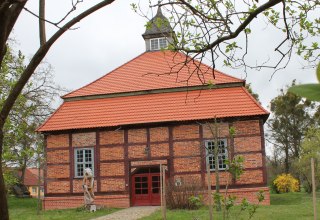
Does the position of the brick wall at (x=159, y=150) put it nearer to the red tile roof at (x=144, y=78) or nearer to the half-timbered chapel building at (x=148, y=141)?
the half-timbered chapel building at (x=148, y=141)

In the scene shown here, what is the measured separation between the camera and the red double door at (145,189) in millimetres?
20922

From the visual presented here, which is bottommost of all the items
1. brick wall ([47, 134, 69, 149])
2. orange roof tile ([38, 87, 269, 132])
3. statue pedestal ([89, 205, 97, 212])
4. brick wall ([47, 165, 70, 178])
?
statue pedestal ([89, 205, 97, 212])

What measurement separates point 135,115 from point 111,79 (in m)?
3.61

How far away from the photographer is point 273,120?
4006cm

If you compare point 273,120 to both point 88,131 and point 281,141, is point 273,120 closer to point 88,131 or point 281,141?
point 281,141

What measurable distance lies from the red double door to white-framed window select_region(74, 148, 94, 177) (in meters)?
2.17

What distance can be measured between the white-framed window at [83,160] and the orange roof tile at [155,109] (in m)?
1.21

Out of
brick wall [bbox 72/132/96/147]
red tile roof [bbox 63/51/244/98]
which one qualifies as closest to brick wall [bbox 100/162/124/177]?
brick wall [bbox 72/132/96/147]

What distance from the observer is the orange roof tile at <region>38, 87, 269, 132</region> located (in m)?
20.6

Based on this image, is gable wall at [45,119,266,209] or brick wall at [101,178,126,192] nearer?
gable wall at [45,119,266,209]

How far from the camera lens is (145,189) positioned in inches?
833

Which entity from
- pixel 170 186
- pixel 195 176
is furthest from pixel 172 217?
pixel 195 176

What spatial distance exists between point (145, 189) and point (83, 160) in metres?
3.20

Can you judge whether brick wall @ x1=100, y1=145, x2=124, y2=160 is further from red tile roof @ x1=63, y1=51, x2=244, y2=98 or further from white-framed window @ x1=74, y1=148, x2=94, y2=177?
red tile roof @ x1=63, y1=51, x2=244, y2=98
